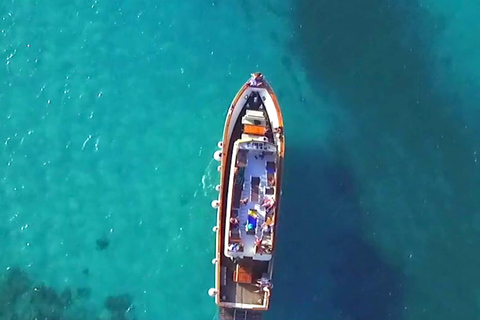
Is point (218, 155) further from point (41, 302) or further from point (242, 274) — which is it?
point (41, 302)

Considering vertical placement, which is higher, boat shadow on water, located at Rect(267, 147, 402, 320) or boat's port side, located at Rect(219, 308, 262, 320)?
boat shadow on water, located at Rect(267, 147, 402, 320)

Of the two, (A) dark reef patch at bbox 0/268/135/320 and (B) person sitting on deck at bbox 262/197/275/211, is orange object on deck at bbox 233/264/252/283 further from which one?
(A) dark reef patch at bbox 0/268/135/320

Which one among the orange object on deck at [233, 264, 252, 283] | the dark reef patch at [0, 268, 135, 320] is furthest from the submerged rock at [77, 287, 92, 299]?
the orange object on deck at [233, 264, 252, 283]

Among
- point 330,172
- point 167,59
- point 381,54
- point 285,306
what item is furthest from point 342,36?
point 285,306

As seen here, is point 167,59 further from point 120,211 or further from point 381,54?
point 381,54

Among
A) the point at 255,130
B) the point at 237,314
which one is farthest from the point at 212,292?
the point at 255,130

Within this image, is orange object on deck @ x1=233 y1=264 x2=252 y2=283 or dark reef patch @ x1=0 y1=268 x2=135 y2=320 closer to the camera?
orange object on deck @ x1=233 y1=264 x2=252 y2=283

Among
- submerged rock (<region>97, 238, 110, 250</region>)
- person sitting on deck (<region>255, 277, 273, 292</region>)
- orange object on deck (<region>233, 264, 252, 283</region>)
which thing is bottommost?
person sitting on deck (<region>255, 277, 273, 292</region>)
